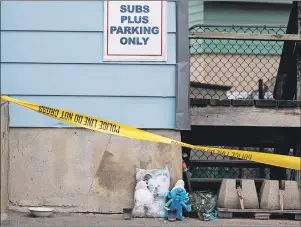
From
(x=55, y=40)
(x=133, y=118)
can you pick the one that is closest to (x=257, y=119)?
(x=133, y=118)

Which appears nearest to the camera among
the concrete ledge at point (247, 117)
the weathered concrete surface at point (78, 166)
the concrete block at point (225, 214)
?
the concrete block at point (225, 214)

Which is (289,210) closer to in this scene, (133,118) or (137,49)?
(133,118)

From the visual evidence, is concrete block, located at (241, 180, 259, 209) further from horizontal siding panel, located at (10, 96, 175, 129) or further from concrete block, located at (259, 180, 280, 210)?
horizontal siding panel, located at (10, 96, 175, 129)

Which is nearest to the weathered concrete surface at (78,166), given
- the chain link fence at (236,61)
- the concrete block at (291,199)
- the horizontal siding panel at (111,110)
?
the horizontal siding panel at (111,110)

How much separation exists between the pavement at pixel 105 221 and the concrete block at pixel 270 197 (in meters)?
0.16

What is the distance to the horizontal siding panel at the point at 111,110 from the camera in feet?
20.3

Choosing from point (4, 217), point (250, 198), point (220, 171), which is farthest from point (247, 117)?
point (4, 217)

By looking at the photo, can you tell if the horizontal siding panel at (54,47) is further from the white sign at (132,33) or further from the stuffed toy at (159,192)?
the stuffed toy at (159,192)

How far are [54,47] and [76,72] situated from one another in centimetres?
37

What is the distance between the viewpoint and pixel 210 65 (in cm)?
958

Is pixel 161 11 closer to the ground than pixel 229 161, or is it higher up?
higher up

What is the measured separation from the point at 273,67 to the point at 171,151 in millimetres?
3997

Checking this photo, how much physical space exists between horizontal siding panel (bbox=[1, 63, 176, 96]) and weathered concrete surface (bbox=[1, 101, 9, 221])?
0.39 m

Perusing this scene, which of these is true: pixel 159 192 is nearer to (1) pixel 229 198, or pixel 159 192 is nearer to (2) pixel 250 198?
(1) pixel 229 198
